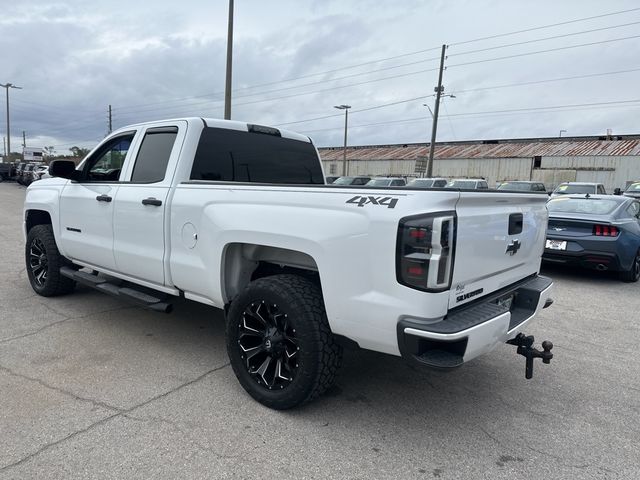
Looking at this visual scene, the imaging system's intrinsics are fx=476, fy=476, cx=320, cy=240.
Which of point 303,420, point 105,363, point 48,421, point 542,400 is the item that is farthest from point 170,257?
point 542,400

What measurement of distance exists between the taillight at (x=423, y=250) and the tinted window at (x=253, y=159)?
86.0 inches

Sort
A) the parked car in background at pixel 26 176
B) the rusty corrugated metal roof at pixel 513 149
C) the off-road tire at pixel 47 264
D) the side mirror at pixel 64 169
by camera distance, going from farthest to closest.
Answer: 1. the rusty corrugated metal roof at pixel 513 149
2. the parked car in background at pixel 26 176
3. the off-road tire at pixel 47 264
4. the side mirror at pixel 64 169

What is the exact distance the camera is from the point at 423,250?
252cm

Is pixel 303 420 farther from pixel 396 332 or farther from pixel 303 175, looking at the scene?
pixel 303 175

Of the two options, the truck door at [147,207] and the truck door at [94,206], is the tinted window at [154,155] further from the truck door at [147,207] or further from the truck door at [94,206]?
the truck door at [94,206]

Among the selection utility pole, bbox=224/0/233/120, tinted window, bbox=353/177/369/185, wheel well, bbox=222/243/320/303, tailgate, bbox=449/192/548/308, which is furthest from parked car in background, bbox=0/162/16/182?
tailgate, bbox=449/192/548/308

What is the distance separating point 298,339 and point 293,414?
22.5 inches

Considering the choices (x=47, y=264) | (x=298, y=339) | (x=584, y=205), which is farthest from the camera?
(x=584, y=205)

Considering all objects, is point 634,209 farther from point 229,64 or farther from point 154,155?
point 229,64

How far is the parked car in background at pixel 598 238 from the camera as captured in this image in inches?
294

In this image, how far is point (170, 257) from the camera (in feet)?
12.6

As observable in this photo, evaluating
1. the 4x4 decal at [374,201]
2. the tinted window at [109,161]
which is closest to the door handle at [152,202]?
the tinted window at [109,161]

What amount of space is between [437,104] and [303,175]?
28.1 metres

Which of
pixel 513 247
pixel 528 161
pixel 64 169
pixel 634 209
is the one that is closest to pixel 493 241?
pixel 513 247
